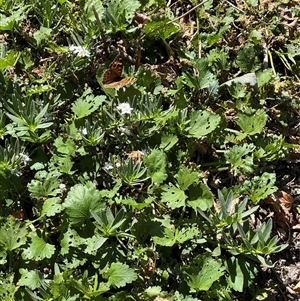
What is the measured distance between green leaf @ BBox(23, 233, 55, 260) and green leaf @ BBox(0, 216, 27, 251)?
0.04m

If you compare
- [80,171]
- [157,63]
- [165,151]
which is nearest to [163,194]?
[165,151]

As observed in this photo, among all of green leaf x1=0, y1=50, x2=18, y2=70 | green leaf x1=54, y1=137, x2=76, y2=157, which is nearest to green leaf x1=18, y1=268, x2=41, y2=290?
green leaf x1=54, y1=137, x2=76, y2=157

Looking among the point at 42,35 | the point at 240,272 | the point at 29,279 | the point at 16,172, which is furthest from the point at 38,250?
the point at 42,35

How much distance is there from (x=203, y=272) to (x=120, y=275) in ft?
1.16

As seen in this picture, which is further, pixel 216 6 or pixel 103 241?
pixel 216 6

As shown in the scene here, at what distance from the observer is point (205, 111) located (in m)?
2.61

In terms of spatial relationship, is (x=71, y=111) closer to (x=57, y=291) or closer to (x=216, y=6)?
(x=57, y=291)

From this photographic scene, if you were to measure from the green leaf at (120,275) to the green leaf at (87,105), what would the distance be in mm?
709

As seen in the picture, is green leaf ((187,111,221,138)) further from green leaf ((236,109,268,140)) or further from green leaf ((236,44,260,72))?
green leaf ((236,44,260,72))

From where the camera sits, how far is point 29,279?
2201 millimetres

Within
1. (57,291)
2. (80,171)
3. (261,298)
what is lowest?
(261,298)

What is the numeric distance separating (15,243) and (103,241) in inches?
13.9

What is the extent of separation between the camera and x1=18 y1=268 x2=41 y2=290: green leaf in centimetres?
219

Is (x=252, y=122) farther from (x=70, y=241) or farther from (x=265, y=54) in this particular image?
(x=70, y=241)
